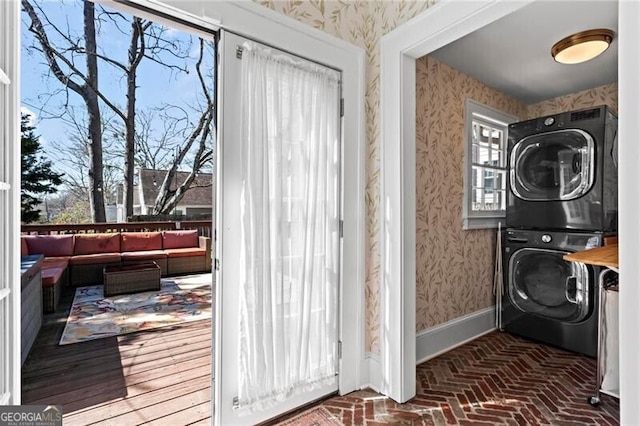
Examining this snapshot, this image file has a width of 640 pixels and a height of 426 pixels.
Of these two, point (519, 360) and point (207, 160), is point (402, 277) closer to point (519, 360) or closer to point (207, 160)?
point (519, 360)

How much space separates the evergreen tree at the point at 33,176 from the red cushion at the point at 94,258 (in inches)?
44.8

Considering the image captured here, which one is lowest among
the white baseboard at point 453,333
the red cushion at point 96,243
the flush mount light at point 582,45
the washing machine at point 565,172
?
the white baseboard at point 453,333

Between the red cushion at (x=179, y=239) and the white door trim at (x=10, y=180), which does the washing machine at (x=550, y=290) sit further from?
the red cushion at (x=179, y=239)

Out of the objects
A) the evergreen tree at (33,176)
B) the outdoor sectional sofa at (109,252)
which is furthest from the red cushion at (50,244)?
the evergreen tree at (33,176)

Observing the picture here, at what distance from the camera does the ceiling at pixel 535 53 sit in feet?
7.28

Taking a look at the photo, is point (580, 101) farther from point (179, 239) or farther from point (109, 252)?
point (109, 252)

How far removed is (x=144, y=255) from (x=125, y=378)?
12.1 ft

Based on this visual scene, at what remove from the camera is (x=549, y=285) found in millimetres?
2951

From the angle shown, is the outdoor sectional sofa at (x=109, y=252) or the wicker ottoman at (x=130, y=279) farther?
the outdoor sectional sofa at (x=109, y=252)

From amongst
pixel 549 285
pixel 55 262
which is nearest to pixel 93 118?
pixel 55 262

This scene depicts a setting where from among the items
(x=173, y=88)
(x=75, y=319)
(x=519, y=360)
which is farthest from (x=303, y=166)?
(x=173, y=88)

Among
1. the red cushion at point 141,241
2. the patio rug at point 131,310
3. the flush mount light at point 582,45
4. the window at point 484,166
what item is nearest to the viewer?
the flush mount light at point 582,45

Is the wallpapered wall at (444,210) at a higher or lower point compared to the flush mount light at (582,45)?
lower

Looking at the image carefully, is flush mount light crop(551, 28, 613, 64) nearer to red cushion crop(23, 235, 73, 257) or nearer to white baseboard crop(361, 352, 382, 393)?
white baseboard crop(361, 352, 382, 393)
